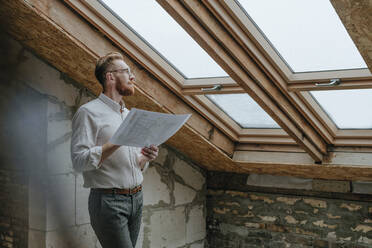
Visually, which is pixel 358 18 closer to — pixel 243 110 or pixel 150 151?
pixel 150 151

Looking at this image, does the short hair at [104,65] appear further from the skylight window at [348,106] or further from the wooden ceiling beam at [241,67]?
the skylight window at [348,106]

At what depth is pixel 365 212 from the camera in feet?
11.5

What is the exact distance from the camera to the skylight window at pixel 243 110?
3082 millimetres

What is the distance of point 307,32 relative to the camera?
231 centimetres

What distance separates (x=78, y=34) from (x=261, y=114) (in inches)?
60.3

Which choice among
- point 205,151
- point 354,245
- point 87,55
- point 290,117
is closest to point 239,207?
point 205,151

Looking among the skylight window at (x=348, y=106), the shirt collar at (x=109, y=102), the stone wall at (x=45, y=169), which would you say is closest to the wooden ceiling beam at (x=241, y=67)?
the skylight window at (x=348, y=106)

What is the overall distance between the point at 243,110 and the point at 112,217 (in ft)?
5.40

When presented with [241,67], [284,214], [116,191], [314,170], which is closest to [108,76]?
[116,191]

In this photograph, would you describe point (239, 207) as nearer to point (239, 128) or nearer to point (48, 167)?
point (239, 128)

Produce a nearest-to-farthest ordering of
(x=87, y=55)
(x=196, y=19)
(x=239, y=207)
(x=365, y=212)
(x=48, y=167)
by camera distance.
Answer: (x=196, y=19) → (x=87, y=55) → (x=48, y=167) → (x=365, y=212) → (x=239, y=207)

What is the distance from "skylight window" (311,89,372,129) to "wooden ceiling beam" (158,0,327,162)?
187mm

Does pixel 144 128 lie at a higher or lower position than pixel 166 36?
lower

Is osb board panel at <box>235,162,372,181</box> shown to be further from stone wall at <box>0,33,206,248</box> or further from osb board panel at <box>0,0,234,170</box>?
stone wall at <box>0,33,206,248</box>
